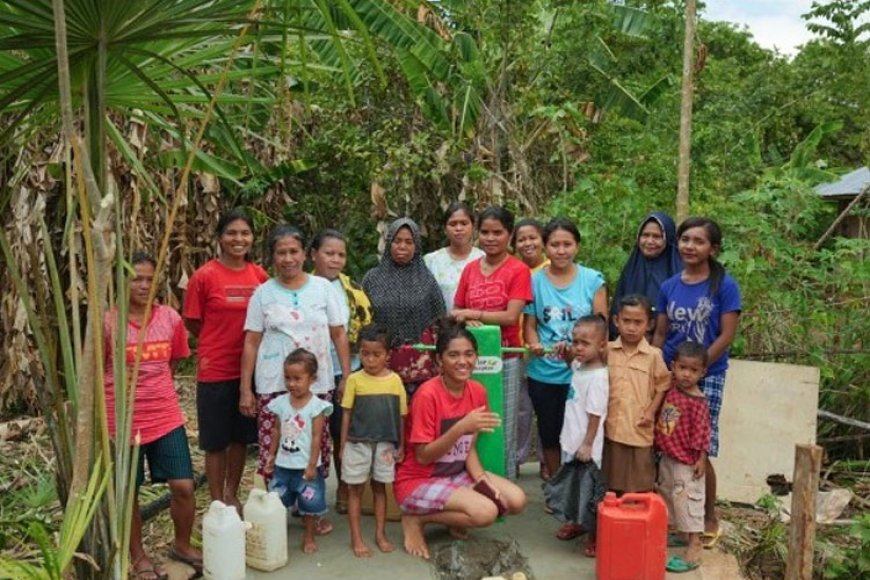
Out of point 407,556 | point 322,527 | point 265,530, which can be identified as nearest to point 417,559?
point 407,556

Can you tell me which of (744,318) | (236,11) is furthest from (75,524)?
(744,318)

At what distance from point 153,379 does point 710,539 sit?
278 cm

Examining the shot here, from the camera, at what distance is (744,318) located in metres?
5.65

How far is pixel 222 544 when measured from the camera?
3586 mm

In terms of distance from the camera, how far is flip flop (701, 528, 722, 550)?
4102 mm

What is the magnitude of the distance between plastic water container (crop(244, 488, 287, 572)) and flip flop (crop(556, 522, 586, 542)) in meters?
1.39

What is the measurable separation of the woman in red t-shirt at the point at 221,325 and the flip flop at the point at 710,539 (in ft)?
7.87

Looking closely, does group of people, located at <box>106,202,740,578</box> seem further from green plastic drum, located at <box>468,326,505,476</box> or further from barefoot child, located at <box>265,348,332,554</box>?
green plastic drum, located at <box>468,326,505,476</box>

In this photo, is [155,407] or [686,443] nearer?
[155,407]

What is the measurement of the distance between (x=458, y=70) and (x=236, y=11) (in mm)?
5353

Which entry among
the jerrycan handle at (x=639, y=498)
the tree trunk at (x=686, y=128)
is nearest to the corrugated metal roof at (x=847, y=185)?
the tree trunk at (x=686, y=128)

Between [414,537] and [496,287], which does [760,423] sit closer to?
[496,287]

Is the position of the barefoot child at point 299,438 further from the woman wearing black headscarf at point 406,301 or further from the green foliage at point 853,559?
the green foliage at point 853,559

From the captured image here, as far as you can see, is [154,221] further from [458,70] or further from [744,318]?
[744,318]
